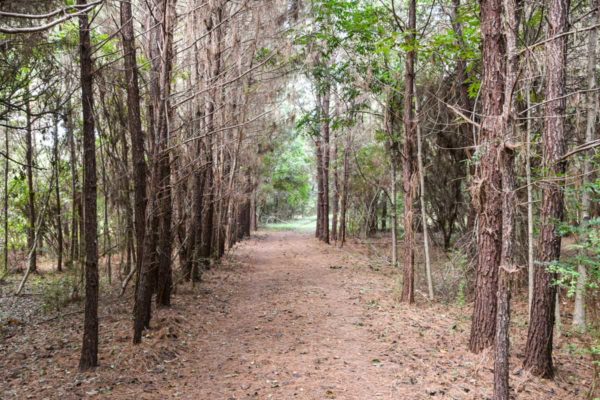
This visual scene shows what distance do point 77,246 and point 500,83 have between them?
10.2 m

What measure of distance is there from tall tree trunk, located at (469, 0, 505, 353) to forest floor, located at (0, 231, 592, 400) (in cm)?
61

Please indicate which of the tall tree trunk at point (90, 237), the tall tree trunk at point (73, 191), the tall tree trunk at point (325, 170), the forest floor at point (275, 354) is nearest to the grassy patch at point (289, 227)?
the tall tree trunk at point (325, 170)

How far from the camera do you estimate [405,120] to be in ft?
28.1

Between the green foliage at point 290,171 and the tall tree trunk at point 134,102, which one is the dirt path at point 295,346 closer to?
the tall tree trunk at point 134,102

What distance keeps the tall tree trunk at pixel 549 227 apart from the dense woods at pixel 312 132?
23 millimetres

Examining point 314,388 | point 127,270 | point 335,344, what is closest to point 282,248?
point 127,270

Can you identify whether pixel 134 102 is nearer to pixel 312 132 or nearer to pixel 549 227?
pixel 549 227

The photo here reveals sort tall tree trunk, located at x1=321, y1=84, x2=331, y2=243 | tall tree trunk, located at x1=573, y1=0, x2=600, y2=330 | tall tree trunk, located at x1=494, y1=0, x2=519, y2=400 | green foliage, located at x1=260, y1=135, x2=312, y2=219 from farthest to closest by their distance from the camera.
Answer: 1. green foliage, located at x1=260, y1=135, x2=312, y2=219
2. tall tree trunk, located at x1=321, y1=84, x2=331, y2=243
3. tall tree trunk, located at x1=573, y1=0, x2=600, y2=330
4. tall tree trunk, located at x1=494, y1=0, x2=519, y2=400

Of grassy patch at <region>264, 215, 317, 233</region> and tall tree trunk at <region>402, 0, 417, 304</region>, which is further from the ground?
tall tree trunk at <region>402, 0, 417, 304</region>

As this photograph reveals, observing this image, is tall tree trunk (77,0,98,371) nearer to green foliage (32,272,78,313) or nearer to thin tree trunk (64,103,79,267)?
green foliage (32,272,78,313)

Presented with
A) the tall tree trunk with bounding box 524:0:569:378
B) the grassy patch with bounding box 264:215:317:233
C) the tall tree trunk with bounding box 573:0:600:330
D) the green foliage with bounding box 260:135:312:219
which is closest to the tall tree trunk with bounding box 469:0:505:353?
the tall tree trunk with bounding box 524:0:569:378

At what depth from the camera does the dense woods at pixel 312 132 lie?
4875 millimetres

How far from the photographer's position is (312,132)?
520 inches

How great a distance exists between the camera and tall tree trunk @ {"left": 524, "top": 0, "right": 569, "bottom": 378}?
5516mm
